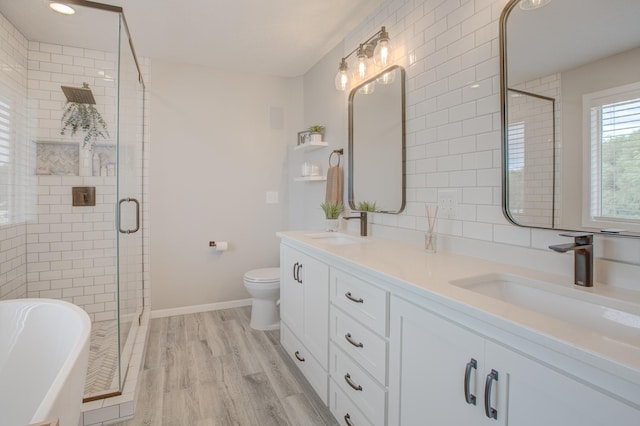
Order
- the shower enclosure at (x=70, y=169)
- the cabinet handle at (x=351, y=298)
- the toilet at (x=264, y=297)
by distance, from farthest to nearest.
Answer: the toilet at (x=264, y=297)
the shower enclosure at (x=70, y=169)
the cabinet handle at (x=351, y=298)

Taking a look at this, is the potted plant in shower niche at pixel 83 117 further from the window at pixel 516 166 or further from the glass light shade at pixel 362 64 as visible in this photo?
the window at pixel 516 166

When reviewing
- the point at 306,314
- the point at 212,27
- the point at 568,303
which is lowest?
the point at 306,314

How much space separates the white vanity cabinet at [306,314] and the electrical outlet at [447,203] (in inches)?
27.8

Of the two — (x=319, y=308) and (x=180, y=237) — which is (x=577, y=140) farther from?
(x=180, y=237)

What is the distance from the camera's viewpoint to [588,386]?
671 millimetres

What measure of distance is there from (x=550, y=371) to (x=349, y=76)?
8.10 ft

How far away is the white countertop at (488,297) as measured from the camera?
0.65 metres

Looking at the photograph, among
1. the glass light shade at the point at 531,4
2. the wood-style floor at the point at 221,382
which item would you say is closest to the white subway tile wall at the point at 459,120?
the glass light shade at the point at 531,4

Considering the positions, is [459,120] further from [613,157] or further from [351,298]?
[351,298]

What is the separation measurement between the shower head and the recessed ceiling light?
0.44 metres

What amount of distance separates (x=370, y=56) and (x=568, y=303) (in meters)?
1.88

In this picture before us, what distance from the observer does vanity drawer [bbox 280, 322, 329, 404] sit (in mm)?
1864

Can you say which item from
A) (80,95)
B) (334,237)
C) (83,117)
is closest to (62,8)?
(80,95)

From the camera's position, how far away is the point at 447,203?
179cm
